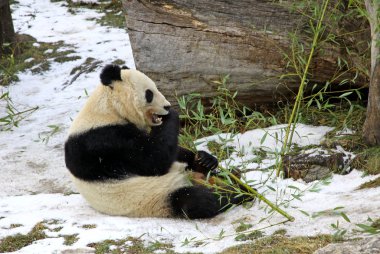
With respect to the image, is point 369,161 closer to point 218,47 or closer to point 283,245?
point 283,245

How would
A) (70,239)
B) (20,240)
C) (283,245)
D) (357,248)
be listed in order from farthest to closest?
(20,240) → (70,239) → (283,245) → (357,248)

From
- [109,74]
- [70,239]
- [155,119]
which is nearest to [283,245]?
[70,239]

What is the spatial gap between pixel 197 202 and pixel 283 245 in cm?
103

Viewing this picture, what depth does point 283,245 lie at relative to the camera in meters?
3.40

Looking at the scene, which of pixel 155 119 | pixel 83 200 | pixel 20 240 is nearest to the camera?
pixel 20 240

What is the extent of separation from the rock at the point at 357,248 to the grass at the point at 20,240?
2.11m

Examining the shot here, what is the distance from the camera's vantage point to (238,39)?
5.75m

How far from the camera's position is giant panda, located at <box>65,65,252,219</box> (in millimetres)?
4352

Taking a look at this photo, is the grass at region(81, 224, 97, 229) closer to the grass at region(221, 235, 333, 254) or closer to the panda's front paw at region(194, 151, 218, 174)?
the panda's front paw at region(194, 151, 218, 174)

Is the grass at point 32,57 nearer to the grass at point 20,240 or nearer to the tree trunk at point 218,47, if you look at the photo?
the tree trunk at point 218,47

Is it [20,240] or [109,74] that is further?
[109,74]

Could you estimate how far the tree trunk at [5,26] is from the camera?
992 centimetres

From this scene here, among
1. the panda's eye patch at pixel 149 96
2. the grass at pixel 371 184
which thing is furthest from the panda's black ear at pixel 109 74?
the grass at pixel 371 184

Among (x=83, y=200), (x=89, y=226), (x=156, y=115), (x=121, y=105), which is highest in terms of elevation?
(x=121, y=105)
